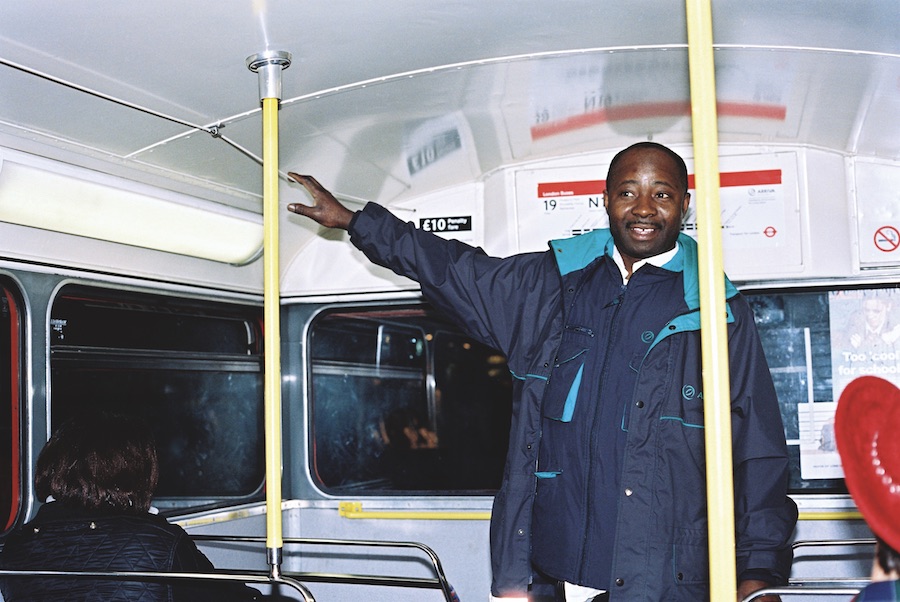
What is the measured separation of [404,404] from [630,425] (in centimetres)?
267

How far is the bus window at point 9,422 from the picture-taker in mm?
3547

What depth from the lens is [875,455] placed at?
1447 mm

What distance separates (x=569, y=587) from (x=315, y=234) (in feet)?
8.97

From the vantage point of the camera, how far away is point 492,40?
295 cm

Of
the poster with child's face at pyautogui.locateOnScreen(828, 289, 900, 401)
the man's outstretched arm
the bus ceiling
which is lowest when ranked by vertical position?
the poster with child's face at pyautogui.locateOnScreen(828, 289, 900, 401)

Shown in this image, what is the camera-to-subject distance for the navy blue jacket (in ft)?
8.30

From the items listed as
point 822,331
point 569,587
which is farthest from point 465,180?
point 569,587

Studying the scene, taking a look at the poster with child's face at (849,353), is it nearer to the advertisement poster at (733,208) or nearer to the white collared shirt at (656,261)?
the advertisement poster at (733,208)

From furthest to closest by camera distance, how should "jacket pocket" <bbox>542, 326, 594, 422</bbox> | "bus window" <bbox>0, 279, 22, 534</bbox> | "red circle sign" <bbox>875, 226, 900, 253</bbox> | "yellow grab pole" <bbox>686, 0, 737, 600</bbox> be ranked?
1. "red circle sign" <bbox>875, 226, 900, 253</bbox>
2. "bus window" <bbox>0, 279, 22, 534</bbox>
3. "jacket pocket" <bbox>542, 326, 594, 422</bbox>
4. "yellow grab pole" <bbox>686, 0, 737, 600</bbox>

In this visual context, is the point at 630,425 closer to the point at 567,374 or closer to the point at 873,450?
the point at 567,374

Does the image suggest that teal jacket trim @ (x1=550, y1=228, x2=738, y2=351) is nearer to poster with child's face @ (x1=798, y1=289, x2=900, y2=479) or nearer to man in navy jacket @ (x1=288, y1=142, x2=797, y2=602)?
man in navy jacket @ (x1=288, y1=142, x2=797, y2=602)

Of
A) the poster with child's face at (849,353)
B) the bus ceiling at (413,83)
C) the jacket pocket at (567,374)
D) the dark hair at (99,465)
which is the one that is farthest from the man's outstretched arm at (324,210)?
the poster with child's face at (849,353)

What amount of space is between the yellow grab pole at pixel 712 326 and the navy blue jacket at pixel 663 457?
76 centimetres

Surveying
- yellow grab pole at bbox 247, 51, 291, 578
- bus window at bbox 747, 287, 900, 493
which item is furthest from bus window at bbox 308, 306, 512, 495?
yellow grab pole at bbox 247, 51, 291, 578
